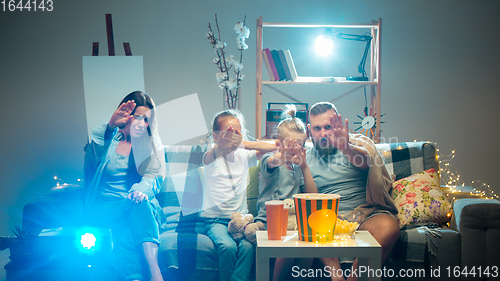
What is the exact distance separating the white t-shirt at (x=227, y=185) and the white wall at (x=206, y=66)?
3.72 ft

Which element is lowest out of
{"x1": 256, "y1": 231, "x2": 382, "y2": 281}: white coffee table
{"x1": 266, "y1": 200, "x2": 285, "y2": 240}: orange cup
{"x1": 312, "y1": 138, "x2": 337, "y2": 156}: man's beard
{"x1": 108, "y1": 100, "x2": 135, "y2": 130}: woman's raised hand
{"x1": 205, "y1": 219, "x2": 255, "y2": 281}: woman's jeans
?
{"x1": 205, "y1": 219, "x2": 255, "y2": 281}: woman's jeans

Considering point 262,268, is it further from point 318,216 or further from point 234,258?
point 234,258

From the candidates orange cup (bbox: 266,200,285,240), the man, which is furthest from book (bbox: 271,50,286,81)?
orange cup (bbox: 266,200,285,240)

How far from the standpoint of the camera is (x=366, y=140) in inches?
69.0

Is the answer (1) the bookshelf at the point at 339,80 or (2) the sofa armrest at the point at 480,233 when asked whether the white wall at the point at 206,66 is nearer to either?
(1) the bookshelf at the point at 339,80

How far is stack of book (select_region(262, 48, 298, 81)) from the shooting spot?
7.97 ft

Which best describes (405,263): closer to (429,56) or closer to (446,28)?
(429,56)

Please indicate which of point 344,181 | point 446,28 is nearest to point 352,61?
point 446,28

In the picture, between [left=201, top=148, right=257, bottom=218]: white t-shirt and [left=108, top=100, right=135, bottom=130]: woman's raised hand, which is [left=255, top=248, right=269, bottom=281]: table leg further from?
[left=108, top=100, right=135, bottom=130]: woman's raised hand

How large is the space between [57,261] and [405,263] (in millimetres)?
1583

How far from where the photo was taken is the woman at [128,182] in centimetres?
149

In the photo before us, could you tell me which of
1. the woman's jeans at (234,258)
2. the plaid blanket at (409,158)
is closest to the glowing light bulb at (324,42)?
the plaid blanket at (409,158)

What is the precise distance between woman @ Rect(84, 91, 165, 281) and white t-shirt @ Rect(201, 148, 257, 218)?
0.84 feet

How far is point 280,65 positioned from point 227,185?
107 centimetres
